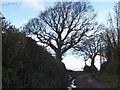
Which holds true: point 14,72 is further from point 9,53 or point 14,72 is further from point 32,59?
point 32,59

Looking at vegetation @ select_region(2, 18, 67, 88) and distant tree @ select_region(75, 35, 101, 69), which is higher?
distant tree @ select_region(75, 35, 101, 69)

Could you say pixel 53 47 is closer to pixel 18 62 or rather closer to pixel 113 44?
pixel 113 44

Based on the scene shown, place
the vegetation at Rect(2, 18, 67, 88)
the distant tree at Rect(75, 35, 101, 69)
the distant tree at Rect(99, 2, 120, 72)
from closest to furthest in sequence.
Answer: the vegetation at Rect(2, 18, 67, 88), the distant tree at Rect(99, 2, 120, 72), the distant tree at Rect(75, 35, 101, 69)

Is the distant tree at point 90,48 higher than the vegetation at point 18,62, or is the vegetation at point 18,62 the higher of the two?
the distant tree at point 90,48

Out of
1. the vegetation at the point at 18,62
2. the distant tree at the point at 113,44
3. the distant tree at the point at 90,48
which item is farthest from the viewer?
the distant tree at the point at 90,48

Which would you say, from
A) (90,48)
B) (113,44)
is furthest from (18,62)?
(90,48)

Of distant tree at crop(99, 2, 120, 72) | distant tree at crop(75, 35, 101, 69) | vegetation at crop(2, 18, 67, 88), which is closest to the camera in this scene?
vegetation at crop(2, 18, 67, 88)

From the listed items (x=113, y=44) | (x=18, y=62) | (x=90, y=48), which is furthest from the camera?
(x=90, y=48)

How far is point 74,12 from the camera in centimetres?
6812

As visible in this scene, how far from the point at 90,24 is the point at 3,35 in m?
58.3

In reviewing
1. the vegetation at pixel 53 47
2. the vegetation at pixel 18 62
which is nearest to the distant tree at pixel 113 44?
the vegetation at pixel 53 47

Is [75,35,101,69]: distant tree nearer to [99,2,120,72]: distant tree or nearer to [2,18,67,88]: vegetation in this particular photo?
[99,2,120,72]: distant tree

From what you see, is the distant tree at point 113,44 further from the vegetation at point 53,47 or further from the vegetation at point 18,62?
the vegetation at point 18,62

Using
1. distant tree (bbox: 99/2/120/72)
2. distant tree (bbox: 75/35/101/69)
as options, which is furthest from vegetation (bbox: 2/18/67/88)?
distant tree (bbox: 75/35/101/69)
